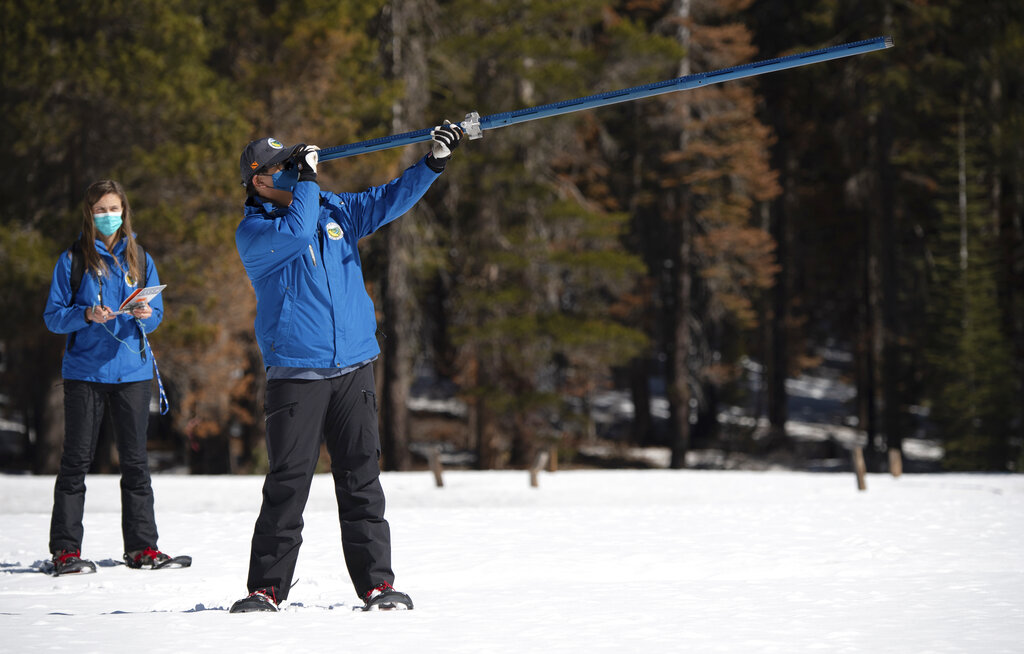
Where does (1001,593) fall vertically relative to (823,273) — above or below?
below

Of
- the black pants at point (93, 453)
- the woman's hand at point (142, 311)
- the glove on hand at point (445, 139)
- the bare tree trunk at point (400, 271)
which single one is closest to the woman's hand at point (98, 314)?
the woman's hand at point (142, 311)

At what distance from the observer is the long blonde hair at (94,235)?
6703 mm

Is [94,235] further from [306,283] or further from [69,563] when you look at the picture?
[306,283]

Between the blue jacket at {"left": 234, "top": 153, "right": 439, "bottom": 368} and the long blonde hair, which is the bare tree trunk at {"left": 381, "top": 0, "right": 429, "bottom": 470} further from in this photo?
the blue jacket at {"left": 234, "top": 153, "right": 439, "bottom": 368}

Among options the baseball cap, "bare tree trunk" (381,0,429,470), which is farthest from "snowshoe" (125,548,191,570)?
"bare tree trunk" (381,0,429,470)

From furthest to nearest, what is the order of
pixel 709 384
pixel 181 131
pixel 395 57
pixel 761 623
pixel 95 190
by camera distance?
pixel 709 384
pixel 395 57
pixel 181 131
pixel 95 190
pixel 761 623

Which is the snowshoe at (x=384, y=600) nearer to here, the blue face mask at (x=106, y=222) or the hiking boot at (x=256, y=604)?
the hiking boot at (x=256, y=604)

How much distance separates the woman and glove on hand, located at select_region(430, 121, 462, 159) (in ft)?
7.09

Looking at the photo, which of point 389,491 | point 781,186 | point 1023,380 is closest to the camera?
point 389,491

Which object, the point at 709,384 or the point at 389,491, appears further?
the point at 709,384

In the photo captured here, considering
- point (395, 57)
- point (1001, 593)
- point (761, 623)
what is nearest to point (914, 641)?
point (761, 623)

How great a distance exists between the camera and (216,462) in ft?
79.4

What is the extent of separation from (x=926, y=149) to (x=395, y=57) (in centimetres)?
1361

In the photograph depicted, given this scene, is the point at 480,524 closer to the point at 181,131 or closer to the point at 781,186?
the point at 181,131
